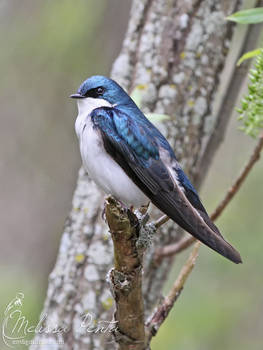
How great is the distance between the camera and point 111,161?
8.25 ft

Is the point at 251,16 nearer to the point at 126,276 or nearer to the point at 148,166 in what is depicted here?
the point at 148,166

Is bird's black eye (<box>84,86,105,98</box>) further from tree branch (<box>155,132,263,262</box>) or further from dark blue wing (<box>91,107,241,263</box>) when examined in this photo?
tree branch (<box>155,132,263,262</box>)

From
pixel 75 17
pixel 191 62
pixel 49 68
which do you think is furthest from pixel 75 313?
pixel 49 68

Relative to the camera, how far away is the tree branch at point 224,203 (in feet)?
8.97

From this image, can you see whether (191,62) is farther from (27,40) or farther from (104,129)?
(27,40)

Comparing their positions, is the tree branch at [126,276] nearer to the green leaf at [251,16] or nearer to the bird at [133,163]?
the bird at [133,163]

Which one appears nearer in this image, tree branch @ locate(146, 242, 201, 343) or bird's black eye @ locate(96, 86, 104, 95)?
tree branch @ locate(146, 242, 201, 343)

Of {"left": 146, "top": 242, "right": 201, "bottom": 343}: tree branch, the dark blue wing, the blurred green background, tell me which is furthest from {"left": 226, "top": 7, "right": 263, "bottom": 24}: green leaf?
the blurred green background

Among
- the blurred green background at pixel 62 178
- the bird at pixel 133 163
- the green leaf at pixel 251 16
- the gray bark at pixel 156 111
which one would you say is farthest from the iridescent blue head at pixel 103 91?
the blurred green background at pixel 62 178

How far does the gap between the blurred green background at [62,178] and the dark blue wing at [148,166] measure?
5.47 ft

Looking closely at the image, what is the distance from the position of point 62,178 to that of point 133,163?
332 centimetres

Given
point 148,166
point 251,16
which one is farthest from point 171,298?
point 251,16

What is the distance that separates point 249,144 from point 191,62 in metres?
2.69

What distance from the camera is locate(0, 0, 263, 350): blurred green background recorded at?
4.61 meters
